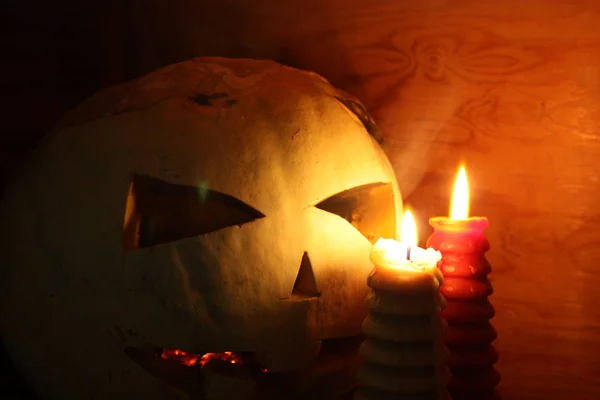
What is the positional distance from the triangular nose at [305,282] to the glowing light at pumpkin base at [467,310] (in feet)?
1.17

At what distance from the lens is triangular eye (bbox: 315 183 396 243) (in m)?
1.77

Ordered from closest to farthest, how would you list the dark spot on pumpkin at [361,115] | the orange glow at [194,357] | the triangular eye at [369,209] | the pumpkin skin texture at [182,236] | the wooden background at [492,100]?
the pumpkin skin texture at [182,236], the orange glow at [194,357], the triangular eye at [369,209], the dark spot on pumpkin at [361,115], the wooden background at [492,100]

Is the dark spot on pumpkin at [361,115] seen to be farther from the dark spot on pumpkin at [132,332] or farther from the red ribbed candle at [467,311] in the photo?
the dark spot on pumpkin at [132,332]

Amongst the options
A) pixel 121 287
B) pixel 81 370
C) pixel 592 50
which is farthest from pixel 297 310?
pixel 592 50

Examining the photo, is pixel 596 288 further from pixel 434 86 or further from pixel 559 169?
pixel 434 86

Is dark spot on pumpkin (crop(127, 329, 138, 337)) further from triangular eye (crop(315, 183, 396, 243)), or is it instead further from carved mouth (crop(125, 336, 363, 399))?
triangular eye (crop(315, 183, 396, 243))

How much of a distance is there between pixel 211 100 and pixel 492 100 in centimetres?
91

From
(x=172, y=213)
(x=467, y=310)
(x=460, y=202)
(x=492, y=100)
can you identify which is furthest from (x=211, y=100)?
(x=492, y=100)

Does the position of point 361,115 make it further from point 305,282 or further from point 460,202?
point 305,282

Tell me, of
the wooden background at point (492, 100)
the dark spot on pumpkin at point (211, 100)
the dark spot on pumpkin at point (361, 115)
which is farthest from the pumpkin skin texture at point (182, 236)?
the wooden background at point (492, 100)

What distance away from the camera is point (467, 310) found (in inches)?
67.6

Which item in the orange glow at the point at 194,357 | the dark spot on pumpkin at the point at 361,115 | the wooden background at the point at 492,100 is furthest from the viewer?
the wooden background at the point at 492,100

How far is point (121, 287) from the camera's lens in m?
1.54

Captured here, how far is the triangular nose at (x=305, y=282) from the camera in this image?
1591mm
